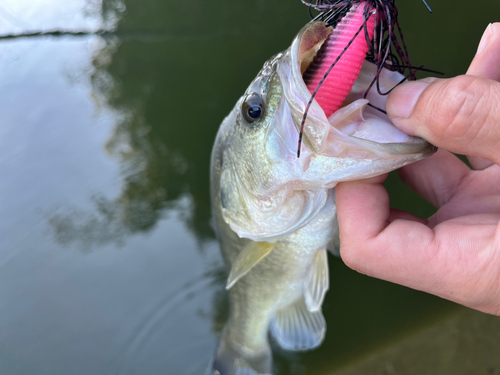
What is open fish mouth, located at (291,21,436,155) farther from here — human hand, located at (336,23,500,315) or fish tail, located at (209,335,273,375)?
fish tail, located at (209,335,273,375)

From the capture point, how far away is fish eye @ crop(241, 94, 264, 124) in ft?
2.48

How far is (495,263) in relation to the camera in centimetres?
64

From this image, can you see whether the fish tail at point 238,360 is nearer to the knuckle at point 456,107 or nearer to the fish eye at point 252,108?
the fish eye at point 252,108

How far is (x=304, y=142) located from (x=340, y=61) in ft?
0.56

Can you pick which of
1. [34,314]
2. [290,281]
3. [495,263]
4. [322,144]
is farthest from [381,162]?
[34,314]

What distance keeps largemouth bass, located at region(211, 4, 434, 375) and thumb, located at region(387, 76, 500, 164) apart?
0.04m

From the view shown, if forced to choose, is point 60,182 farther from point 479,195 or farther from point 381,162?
point 479,195

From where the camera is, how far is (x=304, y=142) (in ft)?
2.19

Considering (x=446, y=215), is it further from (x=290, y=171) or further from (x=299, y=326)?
(x=299, y=326)

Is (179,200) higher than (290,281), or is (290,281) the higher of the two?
(179,200)

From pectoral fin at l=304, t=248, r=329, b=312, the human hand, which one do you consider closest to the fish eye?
the human hand

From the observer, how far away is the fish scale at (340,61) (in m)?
0.59

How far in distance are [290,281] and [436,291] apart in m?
0.62

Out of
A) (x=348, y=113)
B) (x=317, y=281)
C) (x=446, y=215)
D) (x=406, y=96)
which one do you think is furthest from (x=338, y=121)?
(x=317, y=281)
